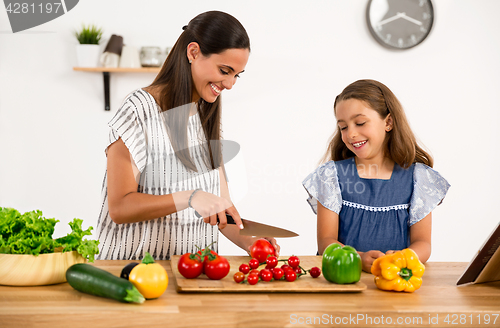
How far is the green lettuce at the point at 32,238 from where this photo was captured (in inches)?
39.9

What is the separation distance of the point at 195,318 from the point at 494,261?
0.72 metres

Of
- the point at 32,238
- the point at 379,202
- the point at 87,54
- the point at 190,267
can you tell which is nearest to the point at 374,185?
the point at 379,202

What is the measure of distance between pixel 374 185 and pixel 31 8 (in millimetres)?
2244

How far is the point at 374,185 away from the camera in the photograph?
5.27ft

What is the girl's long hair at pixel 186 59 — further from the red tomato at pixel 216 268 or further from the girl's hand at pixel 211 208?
the red tomato at pixel 216 268

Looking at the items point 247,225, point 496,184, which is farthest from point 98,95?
point 496,184

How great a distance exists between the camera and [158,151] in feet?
4.56

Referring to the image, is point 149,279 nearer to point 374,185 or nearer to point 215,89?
point 215,89

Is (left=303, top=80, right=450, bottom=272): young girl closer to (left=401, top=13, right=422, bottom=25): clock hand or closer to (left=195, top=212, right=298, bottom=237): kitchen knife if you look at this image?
(left=195, top=212, right=298, bottom=237): kitchen knife

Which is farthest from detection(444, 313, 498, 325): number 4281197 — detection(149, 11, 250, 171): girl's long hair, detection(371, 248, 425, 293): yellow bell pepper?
detection(149, 11, 250, 171): girl's long hair

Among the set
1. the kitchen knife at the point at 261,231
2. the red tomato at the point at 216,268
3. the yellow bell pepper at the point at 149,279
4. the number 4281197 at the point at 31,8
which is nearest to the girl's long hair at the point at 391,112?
the kitchen knife at the point at 261,231

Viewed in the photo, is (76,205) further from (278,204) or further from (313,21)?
(313,21)

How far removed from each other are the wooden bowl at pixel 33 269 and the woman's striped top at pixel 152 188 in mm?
356

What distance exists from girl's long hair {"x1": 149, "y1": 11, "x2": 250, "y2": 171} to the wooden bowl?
19.8 inches
